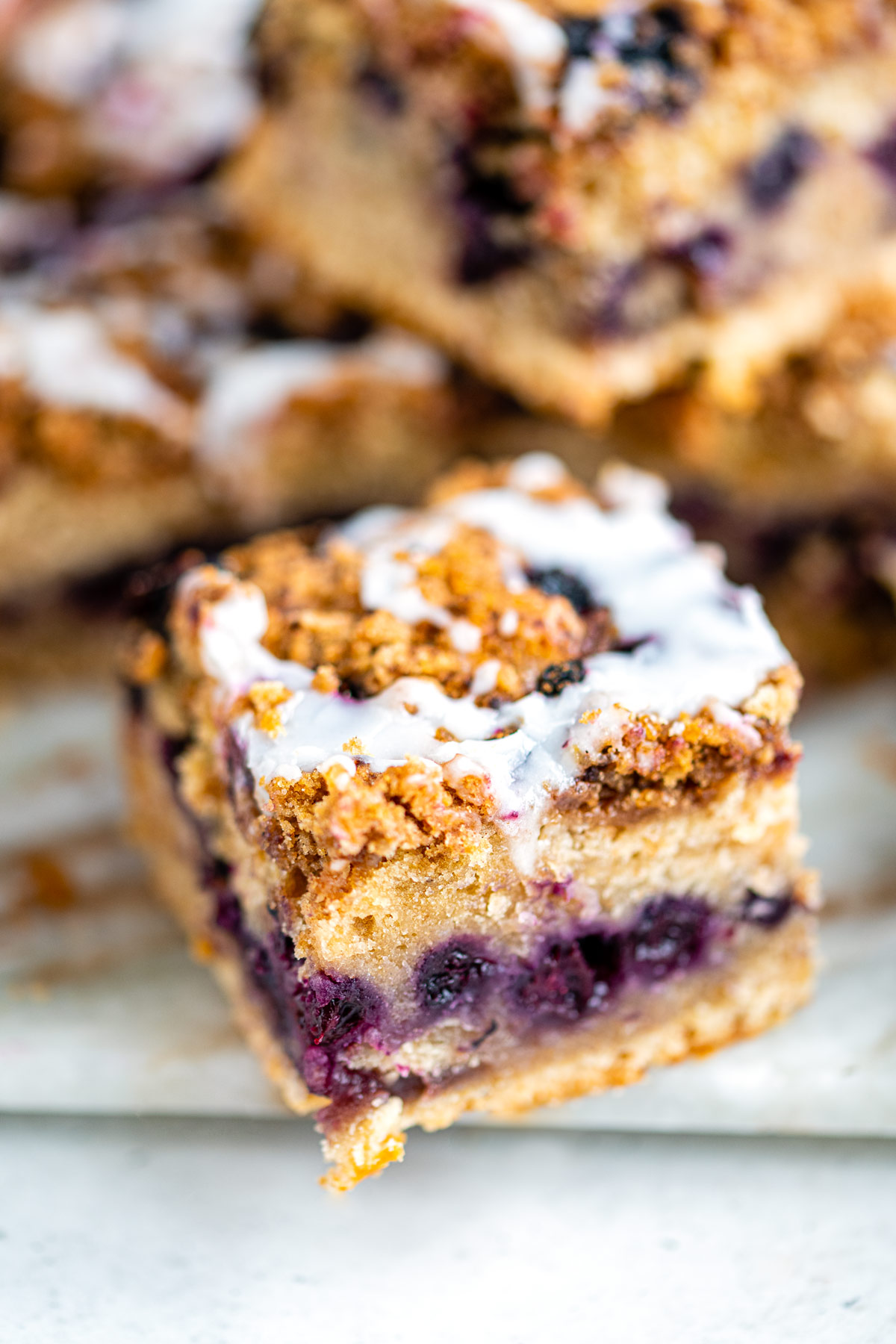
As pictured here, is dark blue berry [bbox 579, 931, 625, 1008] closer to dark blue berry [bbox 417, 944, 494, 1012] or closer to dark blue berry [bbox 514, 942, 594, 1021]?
dark blue berry [bbox 514, 942, 594, 1021]

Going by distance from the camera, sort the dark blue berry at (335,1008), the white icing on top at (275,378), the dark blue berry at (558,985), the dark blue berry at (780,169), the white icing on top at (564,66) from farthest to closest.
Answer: the white icing on top at (275,378) < the dark blue berry at (780,169) < the white icing on top at (564,66) < the dark blue berry at (558,985) < the dark blue berry at (335,1008)

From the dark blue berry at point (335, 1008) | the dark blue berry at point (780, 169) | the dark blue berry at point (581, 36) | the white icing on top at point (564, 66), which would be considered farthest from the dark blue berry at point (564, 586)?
the dark blue berry at point (780, 169)

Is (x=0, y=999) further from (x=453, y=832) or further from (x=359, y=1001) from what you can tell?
(x=453, y=832)

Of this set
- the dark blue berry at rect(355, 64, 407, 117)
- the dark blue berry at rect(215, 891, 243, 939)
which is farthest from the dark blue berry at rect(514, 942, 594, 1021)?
the dark blue berry at rect(355, 64, 407, 117)

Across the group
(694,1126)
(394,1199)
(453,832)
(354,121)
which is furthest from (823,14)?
(394,1199)

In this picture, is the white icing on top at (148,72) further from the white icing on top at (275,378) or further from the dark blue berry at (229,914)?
the dark blue berry at (229,914)

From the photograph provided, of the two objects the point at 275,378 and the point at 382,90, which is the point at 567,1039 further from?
the point at 382,90

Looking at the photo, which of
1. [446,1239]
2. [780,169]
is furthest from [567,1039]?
[780,169]
